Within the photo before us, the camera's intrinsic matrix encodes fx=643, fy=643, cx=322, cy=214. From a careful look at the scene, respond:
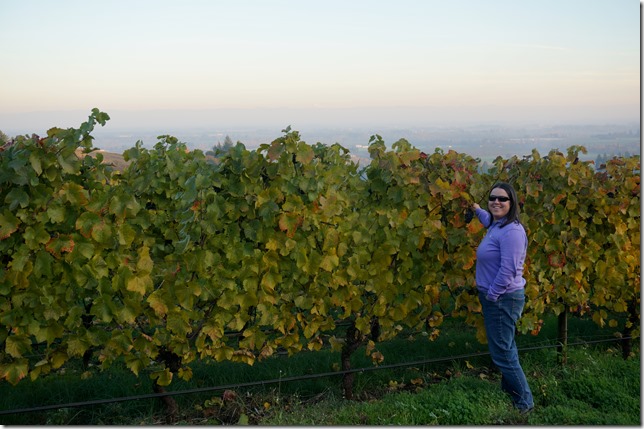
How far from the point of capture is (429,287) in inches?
222

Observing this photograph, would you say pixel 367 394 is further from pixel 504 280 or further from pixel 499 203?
pixel 499 203

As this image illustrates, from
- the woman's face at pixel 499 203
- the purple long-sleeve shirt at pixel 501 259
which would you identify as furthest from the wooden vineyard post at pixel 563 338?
the woman's face at pixel 499 203

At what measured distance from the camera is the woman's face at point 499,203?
4.96 m

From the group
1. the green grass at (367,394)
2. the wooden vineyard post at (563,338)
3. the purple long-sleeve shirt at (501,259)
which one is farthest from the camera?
the wooden vineyard post at (563,338)

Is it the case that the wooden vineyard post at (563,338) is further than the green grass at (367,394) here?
Yes

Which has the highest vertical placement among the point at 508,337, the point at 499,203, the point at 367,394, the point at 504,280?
the point at 499,203

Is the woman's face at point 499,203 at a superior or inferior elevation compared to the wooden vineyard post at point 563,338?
superior

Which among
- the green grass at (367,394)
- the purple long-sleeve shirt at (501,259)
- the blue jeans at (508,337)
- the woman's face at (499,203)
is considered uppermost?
the woman's face at (499,203)

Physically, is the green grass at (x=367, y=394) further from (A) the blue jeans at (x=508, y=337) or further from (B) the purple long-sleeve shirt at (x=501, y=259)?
(B) the purple long-sleeve shirt at (x=501, y=259)

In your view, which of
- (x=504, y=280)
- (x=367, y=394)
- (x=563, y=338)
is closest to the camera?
(x=504, y=280)

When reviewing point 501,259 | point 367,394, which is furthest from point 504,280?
point 367,394

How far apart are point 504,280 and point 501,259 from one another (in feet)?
0.53

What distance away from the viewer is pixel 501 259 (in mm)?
4875

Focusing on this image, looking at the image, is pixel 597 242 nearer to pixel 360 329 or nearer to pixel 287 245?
pixel 360 329
